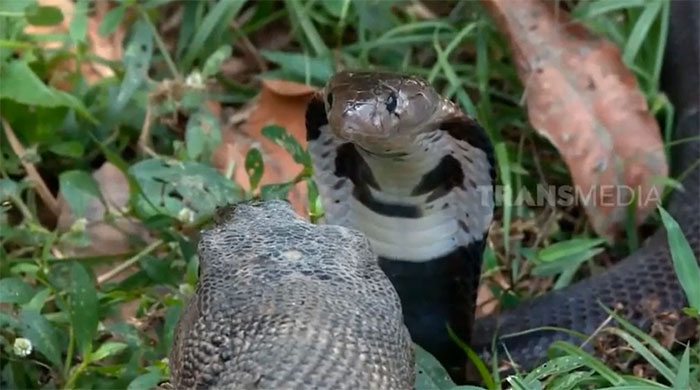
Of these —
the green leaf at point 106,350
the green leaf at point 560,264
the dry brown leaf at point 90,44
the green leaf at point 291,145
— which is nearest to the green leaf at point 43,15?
the dry brown leaf at point 90,44

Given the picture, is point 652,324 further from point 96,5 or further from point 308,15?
point 96,5

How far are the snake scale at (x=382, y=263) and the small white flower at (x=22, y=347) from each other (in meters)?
0.75

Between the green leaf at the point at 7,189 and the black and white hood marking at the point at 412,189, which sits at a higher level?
the black and white hood marking at the point at 412,189

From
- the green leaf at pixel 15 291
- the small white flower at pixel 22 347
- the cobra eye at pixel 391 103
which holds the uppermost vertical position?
the cobra eye at pixel 391 103

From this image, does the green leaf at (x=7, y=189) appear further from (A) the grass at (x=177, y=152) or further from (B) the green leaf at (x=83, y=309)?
(B) the green leaf at (x=83, y=309)

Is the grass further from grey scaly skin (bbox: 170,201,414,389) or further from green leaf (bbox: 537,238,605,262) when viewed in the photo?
grey scaly skin (bbox: 170,201,414,389)

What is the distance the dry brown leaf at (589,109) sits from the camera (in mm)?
3713

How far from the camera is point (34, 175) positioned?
3598mm

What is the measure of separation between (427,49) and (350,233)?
92.1 inches

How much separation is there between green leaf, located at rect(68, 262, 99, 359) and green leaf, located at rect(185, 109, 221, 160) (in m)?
0.64

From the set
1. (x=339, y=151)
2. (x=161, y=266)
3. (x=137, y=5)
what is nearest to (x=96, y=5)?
(x=137, y=5)

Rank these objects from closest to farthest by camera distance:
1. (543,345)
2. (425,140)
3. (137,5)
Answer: (425,140) → (543,345) → (137,5)

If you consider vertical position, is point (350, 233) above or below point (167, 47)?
above

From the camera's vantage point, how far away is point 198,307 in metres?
1.91
